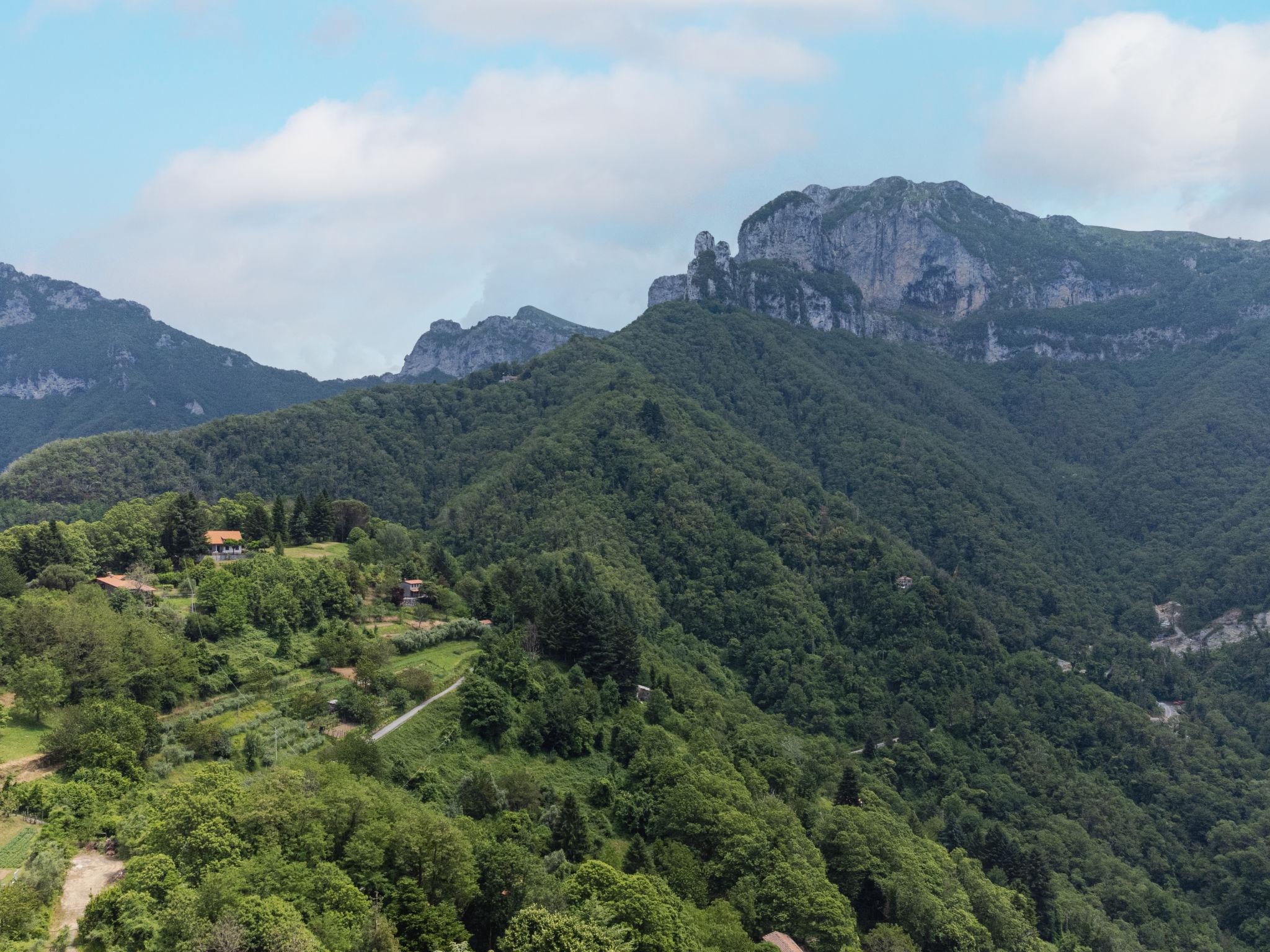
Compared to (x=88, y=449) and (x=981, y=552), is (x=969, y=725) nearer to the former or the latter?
(x=981, y=552)

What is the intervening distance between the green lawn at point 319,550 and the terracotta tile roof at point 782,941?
45.4m

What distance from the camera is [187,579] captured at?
6147 centimetres

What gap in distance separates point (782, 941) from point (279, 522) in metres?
53.5

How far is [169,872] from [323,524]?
5321 cm

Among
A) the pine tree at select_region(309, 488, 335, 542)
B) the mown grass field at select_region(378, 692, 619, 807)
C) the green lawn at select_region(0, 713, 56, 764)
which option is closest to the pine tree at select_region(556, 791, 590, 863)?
the mown grass field at select_region(378, 692, 619, 807)

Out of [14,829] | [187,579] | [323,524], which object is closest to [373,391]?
[323,524]

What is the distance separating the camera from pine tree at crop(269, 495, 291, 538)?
7562 cm

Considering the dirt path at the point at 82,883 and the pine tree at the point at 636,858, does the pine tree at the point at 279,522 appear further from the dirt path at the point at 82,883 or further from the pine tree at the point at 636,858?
the dirt path at the point at 82,883

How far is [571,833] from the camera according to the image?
42.6 meters

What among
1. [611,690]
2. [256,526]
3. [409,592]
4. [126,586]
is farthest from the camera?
[256,526]

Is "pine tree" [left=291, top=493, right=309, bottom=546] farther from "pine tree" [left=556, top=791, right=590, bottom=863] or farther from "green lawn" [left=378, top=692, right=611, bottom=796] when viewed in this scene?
"pine tree" [left=556, top=791, right=590, bottom=863]

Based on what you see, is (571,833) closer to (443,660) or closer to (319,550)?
(443,660)

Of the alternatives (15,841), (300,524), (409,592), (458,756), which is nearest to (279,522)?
(300,524)

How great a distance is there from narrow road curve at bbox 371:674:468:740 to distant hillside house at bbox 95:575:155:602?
20170 mm
